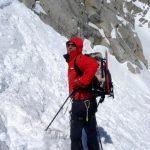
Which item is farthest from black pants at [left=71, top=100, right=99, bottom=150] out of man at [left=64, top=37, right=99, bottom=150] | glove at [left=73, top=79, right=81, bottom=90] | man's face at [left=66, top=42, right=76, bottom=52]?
man's face at [left=66, top=42, right=76, bottom=52]

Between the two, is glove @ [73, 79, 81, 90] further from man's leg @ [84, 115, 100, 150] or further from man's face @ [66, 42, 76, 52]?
man's leg @ [84, 115, 100, 150]

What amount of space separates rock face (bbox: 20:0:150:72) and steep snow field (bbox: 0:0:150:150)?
1414 millimetres

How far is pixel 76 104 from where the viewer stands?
9.59m

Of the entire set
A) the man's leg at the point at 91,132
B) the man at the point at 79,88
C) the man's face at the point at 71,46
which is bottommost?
the man's leg at the point at 91,132

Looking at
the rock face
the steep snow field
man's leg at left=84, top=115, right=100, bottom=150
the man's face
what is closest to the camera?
the man's face

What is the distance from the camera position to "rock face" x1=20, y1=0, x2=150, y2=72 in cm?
1944

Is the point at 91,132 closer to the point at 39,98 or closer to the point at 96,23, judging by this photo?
the point at 39,98

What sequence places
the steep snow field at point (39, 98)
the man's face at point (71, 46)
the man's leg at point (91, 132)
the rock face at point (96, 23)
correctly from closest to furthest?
the man's face at point (71, 46) → the man's leg at point (91, 132) → the steep snow field at point (39, 98) → the rock face at point (96, 23)

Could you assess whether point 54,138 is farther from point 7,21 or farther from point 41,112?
point 7,21

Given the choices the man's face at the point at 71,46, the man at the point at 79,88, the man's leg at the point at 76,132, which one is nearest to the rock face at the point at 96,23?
the man's face at the point at 71,46

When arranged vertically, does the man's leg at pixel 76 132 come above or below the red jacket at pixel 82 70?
below

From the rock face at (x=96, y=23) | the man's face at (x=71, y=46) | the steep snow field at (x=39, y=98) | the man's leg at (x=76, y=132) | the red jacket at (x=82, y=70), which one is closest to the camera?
the red jacket at (x=82, y=70)

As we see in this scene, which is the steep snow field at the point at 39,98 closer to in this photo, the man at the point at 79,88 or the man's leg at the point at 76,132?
the man's leg at the point at 76,132

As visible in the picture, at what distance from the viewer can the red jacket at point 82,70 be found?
927 centimetres
